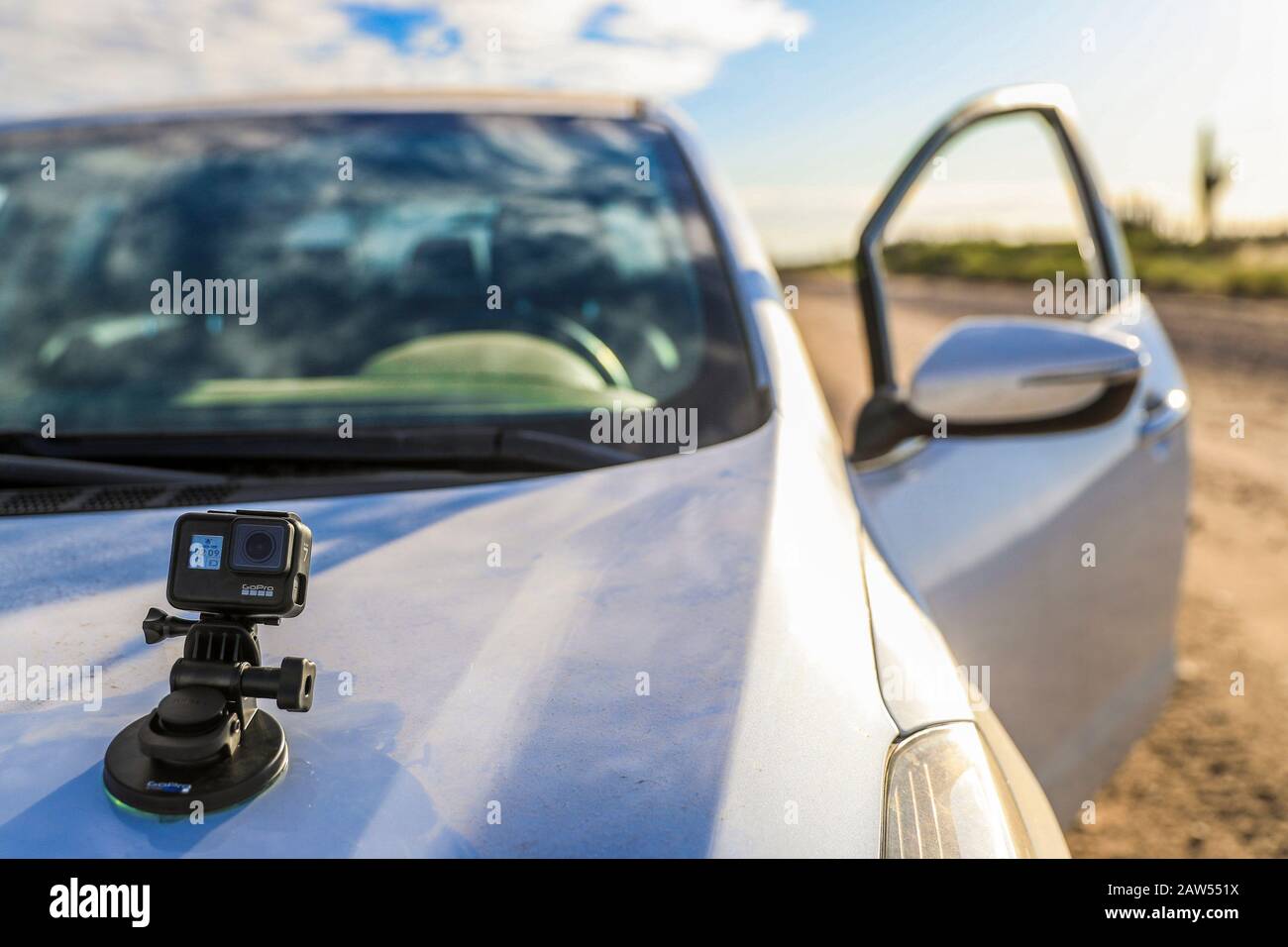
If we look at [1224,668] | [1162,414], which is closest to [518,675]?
[1162,414]

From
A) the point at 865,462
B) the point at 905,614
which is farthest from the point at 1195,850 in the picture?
the point at 905,614

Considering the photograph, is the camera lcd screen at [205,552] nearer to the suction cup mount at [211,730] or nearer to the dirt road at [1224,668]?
the suction cup mount at [211,730]

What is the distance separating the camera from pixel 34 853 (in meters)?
0.86

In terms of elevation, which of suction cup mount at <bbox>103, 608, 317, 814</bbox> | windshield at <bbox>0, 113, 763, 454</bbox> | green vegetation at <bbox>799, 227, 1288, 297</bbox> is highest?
green vegetation at <bbox>799, 227, 1288, 297</bbox>

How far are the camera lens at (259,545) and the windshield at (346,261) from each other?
79 centimetres

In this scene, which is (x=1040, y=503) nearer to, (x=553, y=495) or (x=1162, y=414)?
(x=1162, y=414)

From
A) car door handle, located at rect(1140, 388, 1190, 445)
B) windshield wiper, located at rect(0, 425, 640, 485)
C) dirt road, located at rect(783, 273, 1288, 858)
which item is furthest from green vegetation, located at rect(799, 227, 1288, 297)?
windshield wiper, located at rect(0, 425, 640, 485)

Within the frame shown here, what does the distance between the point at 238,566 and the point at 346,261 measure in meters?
1.26

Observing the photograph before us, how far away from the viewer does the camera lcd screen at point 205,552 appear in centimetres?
96

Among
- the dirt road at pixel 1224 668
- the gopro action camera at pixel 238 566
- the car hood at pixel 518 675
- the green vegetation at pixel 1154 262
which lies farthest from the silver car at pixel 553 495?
the green vegetation at pixel 1154 262

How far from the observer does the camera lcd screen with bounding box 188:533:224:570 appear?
38.0 inches

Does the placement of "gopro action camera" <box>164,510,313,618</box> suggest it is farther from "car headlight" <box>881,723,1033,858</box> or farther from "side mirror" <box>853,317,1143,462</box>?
"side mirror" <box>853,317,1143,462</box>

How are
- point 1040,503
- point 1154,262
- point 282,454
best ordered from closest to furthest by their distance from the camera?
point 282,454 < point 1040,503 < point 1154,262

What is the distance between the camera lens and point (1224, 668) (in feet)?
12.4
